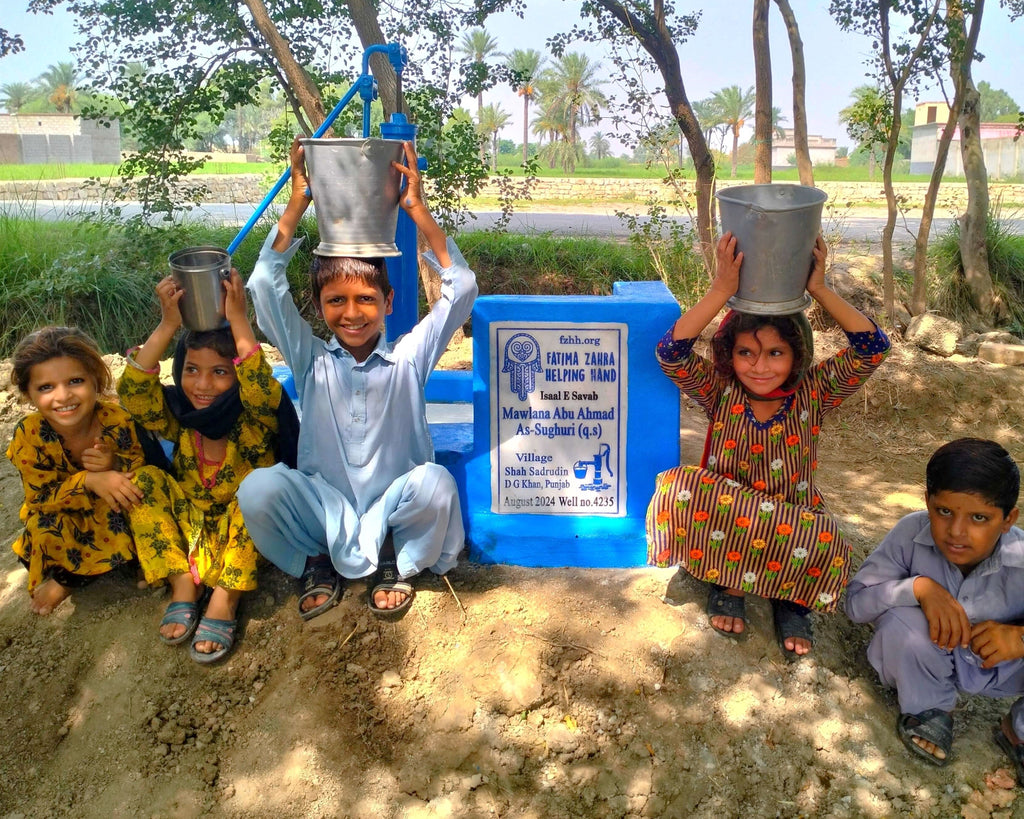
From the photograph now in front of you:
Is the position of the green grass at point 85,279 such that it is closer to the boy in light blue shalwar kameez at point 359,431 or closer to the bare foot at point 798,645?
the boy in light blue shalwar kameez at point 359,431

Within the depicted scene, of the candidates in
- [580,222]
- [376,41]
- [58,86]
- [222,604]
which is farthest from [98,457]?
[58,86]

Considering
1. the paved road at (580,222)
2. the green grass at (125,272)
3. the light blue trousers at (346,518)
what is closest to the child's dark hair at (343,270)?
the light blue trousers at (346,518)

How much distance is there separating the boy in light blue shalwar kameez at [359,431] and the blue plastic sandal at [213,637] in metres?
0.25

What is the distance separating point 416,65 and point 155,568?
509cm

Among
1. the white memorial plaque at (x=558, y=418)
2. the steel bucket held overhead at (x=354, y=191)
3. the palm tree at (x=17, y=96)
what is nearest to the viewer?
the steel bucket held overhead at (x=354, y=191)

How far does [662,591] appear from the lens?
2.89 meters

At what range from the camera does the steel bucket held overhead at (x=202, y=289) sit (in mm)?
2570

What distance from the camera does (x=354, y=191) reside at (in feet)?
8.49

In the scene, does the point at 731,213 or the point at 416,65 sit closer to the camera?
the point at 731,213

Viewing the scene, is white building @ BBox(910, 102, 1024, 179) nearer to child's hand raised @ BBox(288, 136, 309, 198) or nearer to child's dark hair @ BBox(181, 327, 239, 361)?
child's hand raised @ BBox(288, 136, 309, 198)

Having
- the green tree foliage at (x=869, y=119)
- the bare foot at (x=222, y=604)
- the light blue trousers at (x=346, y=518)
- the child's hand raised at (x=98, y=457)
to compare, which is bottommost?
the bare foot at (x=222, y=604)

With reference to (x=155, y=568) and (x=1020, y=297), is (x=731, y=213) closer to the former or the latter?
(x=155, y=568)

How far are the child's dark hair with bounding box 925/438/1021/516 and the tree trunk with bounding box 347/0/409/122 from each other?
3757mm

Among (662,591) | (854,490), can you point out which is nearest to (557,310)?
(662,591)
